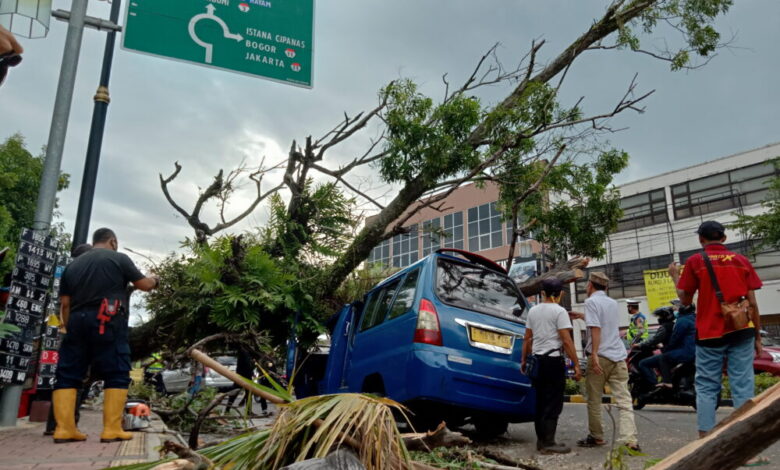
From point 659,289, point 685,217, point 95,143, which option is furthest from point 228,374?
point 685,217

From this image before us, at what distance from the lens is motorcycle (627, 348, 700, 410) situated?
862 cm

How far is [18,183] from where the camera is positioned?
2433 centimetres

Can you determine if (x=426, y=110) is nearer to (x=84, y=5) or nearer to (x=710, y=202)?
(x=84, y=5)

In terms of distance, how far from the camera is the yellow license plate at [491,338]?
16.8ft

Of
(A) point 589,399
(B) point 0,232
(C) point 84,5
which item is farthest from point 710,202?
(B) point 0,232

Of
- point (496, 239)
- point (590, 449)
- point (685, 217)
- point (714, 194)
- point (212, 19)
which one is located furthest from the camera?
point (496, 239)

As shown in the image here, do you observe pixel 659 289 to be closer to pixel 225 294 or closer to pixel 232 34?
pixel 225 294

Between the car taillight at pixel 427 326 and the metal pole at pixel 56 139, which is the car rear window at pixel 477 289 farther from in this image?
the metal pole at pixel 56 139

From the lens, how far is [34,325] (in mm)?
6367

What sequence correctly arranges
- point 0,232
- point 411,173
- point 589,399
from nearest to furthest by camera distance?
point 589,399, point 411,173, point 0,232

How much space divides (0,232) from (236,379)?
2299 cm

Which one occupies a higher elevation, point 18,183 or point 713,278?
point 18,183

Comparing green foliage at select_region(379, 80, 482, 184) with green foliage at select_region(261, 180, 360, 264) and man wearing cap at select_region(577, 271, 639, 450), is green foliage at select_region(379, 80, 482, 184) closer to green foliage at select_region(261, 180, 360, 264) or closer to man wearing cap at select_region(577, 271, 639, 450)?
green foliage at select_region(261, 180, 360, 264)

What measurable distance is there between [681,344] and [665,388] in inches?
32.9
